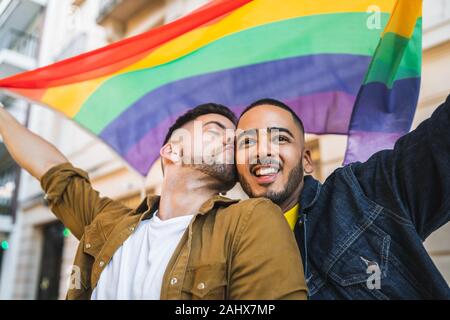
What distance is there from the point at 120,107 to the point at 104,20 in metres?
4.89

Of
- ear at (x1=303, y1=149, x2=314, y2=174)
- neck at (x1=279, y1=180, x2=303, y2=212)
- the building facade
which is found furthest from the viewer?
the building facade

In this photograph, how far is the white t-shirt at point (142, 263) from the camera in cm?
141

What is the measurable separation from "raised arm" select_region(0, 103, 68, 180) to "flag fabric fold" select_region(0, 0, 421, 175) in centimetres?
43

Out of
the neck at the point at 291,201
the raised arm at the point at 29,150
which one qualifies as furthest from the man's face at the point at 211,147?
the raised arm at the point at 29,150

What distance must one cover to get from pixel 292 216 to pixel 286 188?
0.47 ft

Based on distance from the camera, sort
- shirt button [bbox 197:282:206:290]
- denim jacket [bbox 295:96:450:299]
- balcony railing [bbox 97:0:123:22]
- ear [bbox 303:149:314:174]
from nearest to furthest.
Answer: shirt button [bbox 197:282:206:290], denim jacket [bbox 295:96:450:299], ear [bbox 303:149:314:174], balcony railing [bbox 97:0:123:22]

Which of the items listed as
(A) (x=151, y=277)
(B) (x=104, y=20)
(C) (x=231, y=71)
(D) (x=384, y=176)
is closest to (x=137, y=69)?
(C) (x=231, y=71)

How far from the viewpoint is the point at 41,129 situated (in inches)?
376

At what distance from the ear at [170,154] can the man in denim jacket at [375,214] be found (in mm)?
449

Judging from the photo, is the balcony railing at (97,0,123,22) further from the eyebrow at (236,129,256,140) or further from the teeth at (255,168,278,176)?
the teeth at (255,168,278,176)

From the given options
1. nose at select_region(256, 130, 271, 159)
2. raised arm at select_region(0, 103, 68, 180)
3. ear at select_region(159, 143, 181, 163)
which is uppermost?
raised arm at select_region(0, 103, 68, 180)

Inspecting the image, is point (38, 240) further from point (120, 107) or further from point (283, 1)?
point (283, 1)

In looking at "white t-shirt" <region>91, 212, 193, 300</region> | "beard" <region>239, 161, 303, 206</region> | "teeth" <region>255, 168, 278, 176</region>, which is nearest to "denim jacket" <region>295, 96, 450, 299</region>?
"beard" <region>239, 161, 303, 206</region>

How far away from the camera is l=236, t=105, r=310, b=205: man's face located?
1751 mm
